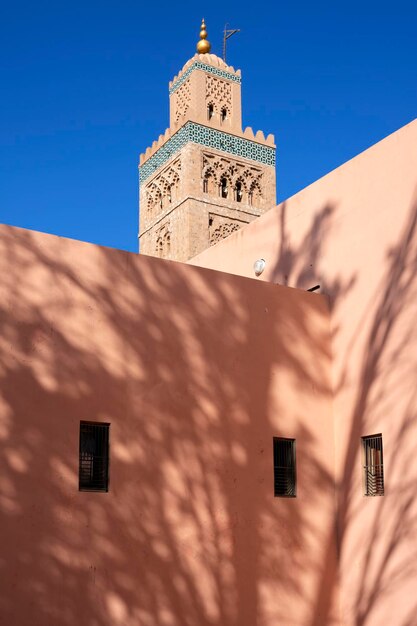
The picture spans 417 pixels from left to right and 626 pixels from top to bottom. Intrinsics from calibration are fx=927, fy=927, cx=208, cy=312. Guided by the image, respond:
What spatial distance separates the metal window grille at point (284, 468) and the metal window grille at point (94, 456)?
2372 millimetres

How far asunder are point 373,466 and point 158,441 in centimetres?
265

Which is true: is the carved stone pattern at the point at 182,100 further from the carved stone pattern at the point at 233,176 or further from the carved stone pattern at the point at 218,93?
the carved stone pattern at the point at 233,176

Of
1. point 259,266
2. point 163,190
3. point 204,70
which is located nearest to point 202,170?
point 163,190

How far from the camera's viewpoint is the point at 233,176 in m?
25.0

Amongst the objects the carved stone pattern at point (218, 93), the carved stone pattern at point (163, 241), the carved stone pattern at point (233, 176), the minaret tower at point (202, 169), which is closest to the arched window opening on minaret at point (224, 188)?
the minaret tower at point (202, 169)

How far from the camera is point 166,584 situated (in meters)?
9.30

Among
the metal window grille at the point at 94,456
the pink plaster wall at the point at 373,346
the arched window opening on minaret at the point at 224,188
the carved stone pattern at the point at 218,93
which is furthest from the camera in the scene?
the carved stone pattern at the point at 218,93

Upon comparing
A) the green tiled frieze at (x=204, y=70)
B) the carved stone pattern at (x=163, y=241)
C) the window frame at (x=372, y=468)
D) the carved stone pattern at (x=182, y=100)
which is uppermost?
the green tiled frieze at (x=204, y=70)

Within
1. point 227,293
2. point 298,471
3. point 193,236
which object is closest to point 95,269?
point 227,293

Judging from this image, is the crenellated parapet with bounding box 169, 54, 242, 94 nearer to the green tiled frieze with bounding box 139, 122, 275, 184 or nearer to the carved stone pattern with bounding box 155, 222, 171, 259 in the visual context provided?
the green tiled frieze with bounding box 139, 122, 275, 184

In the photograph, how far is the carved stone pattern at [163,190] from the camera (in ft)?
81.4

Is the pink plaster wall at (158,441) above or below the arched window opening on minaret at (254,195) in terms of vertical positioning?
below

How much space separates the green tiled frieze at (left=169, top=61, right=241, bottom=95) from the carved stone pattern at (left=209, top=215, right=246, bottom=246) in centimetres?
422

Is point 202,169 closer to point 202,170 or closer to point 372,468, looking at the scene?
point 202,170
